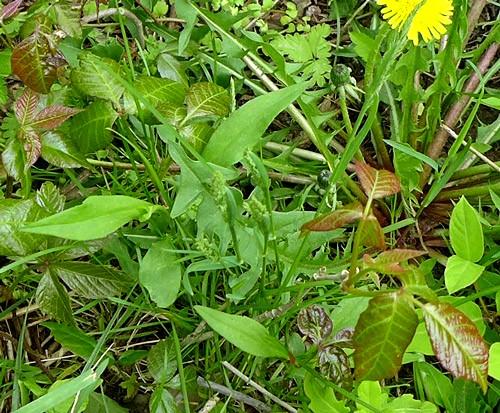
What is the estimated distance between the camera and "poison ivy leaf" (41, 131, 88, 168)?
1.16 meters

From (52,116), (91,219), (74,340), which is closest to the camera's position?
(91,219)

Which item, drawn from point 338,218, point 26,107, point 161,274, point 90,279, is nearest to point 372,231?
point 338,218

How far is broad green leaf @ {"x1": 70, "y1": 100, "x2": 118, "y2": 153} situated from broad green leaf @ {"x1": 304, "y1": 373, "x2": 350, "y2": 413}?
0.52m

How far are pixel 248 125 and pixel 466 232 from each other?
406 mm

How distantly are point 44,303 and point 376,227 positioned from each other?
0.56 metres

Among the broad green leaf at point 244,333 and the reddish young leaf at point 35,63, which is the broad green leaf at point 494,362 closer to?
the broad green leaf at point 244,333

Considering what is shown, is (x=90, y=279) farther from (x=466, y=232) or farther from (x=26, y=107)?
(x=466, y=232)

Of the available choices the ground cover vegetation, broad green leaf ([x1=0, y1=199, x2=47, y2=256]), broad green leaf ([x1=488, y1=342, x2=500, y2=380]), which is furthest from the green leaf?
broad green leaf ([x1=0, y1=199, x2=47, y2=256])

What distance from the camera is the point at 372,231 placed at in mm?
850

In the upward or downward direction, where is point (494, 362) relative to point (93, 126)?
downward

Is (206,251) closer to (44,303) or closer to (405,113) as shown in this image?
(44,303)

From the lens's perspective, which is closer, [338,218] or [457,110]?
[338,218]

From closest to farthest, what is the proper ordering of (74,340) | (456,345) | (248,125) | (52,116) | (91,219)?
(456,345) → (91,219) → (248,125) → (52,116) → (74,340)

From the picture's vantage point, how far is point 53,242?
108 cm
